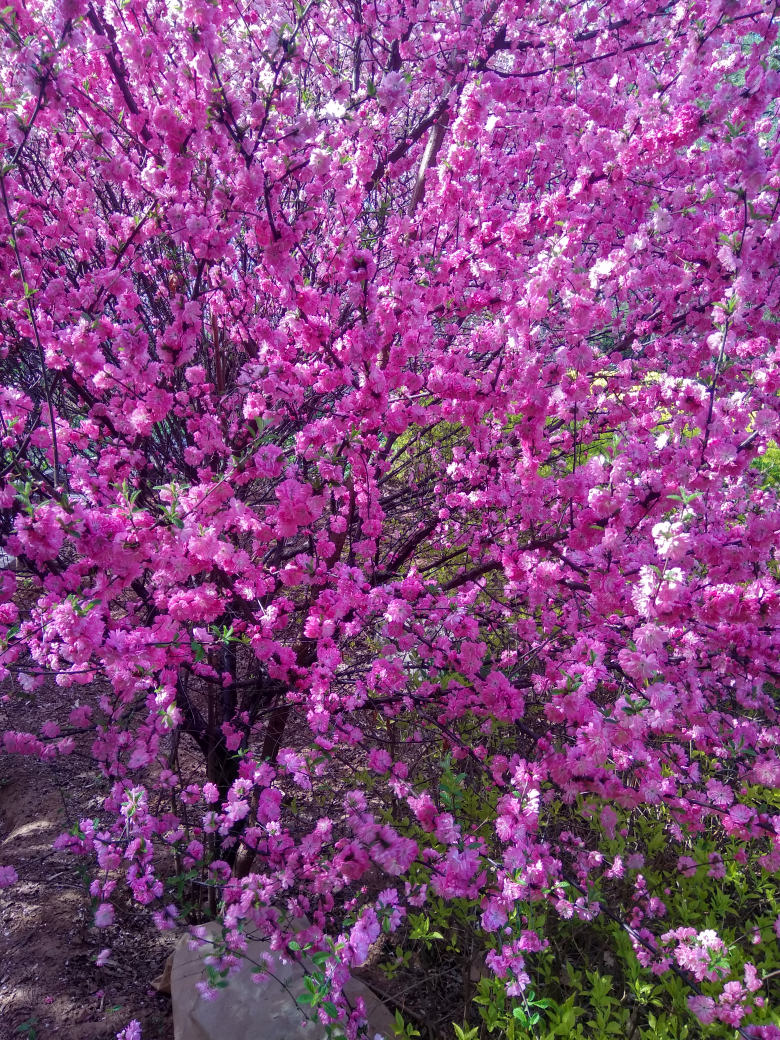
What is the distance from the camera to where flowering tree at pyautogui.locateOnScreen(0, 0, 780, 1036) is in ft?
7.57

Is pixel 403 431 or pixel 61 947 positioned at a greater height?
pixel 403 431

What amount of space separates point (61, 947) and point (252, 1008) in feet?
4.10

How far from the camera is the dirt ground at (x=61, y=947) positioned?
2.93 metres

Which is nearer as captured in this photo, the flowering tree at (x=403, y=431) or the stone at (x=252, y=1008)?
the flowering tree at (x=403, y=431)

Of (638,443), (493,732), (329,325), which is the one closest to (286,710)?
(493,732)

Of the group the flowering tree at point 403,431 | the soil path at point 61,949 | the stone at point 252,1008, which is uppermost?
the flowering tree at point 403,431

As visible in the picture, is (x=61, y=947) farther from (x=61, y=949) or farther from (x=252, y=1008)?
(x=252, y=1008)

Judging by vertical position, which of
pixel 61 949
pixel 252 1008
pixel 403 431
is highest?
pixel 403 431

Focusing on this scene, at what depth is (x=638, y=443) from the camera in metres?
2.54

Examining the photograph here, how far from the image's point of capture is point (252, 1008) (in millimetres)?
2705

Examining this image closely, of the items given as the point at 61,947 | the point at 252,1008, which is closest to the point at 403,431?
the point at 252,1008

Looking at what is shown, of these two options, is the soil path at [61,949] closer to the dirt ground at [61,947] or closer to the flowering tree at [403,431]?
the dirt ground at [61,947]

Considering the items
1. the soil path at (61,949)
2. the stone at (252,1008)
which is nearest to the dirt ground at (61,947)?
the soil path at (61,949)

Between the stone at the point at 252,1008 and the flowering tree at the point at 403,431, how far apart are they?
286mm
